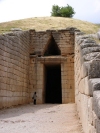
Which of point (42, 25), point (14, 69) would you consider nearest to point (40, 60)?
point (14, 69)

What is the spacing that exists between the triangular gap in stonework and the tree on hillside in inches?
827

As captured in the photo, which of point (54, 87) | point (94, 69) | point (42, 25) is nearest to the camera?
point (94, 69)

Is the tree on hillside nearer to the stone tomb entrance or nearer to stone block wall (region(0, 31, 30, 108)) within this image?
the stone tomb entrance

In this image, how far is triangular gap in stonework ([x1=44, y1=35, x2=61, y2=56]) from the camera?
17.8 metres

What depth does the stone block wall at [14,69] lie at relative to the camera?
37.3 feet

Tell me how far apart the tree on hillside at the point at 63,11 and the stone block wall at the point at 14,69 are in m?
23.6

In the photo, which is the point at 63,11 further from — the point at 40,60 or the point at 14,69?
the point at 14,69

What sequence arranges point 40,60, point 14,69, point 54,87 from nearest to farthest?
point 14,69, point 40,60, point 54,87

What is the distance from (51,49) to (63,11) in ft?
71.1

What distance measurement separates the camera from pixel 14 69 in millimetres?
12914

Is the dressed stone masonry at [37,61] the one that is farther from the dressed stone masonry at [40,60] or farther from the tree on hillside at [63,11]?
the tree on hillside at [63,11]

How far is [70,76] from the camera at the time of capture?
16.6 meters

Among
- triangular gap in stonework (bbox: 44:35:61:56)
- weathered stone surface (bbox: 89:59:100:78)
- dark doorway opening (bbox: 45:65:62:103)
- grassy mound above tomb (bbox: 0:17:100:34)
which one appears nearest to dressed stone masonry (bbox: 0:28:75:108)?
triangular gap in stonework (bbox: 44:35:61:56)

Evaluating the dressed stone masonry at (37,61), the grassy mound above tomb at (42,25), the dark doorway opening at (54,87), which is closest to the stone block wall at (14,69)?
the dressed stone masonry at (37,61)
